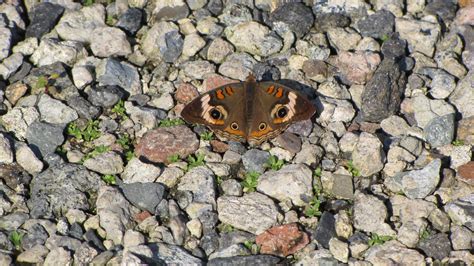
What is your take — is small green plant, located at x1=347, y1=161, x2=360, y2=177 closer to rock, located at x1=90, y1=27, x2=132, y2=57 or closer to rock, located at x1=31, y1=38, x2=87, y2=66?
rock, located at x1=90, y1=27, x2=132, y2=57

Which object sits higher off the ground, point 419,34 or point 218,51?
point 419,34

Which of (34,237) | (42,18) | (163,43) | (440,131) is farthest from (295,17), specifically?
(34,237)

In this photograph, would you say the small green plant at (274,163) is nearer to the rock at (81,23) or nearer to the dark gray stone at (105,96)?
the dark gray stone at (105,96)

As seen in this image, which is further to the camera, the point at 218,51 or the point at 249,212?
the point at 218,51

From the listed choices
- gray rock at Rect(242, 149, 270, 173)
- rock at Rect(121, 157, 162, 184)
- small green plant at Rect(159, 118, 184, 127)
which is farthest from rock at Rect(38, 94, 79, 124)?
gray rock at Rect(242, 149, 270, 173)

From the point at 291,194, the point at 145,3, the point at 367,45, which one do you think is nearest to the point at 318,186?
the point at 291,194

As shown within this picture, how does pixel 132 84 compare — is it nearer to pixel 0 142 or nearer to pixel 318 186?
pixel 0 142

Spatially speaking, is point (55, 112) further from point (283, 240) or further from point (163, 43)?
point (283, 240)
